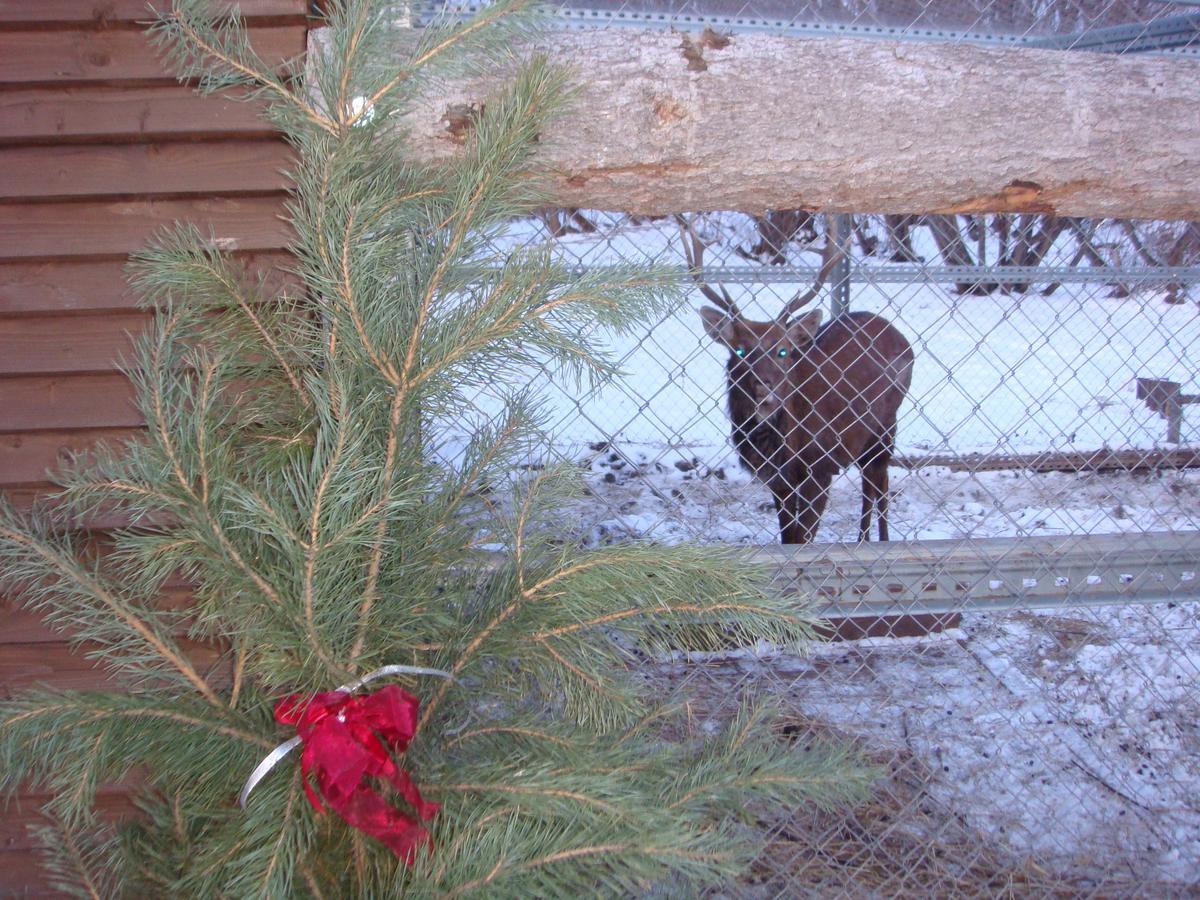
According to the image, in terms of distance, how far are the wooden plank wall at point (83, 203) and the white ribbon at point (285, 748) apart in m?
0.92

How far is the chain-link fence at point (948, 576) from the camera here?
2.49 m

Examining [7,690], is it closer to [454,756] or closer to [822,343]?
[454,756]

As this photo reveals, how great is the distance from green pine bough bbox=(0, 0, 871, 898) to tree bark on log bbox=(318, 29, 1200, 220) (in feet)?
1.36

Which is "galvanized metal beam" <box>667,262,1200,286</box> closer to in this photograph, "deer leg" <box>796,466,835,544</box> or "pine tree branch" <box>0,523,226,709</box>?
"deer leg" <box>796,466,835,544</box>

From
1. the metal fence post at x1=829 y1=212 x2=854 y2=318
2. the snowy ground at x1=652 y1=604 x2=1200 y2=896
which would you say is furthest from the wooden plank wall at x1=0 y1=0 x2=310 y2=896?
the metal fence post at x1=829 y1=212 x2=854 y2=318

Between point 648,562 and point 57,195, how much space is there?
1.53 m

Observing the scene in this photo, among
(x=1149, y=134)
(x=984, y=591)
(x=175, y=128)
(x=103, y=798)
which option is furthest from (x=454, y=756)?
(x=1149, y=134)

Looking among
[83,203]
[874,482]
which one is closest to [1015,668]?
[874,482]

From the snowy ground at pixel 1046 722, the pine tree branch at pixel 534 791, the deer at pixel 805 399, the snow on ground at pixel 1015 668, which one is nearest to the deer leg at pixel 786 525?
the deer at pixel 805 399

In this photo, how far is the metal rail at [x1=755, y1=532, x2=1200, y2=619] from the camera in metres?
2.39

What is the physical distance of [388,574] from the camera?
1354mm

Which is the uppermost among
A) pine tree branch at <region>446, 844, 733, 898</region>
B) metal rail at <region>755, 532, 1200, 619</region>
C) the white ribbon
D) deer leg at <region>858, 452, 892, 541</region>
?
the white ribbon

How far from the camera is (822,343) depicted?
18.6 feet

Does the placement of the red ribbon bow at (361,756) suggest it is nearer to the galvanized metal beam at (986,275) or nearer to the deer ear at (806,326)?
the galvanized metal beam at (986,275)
